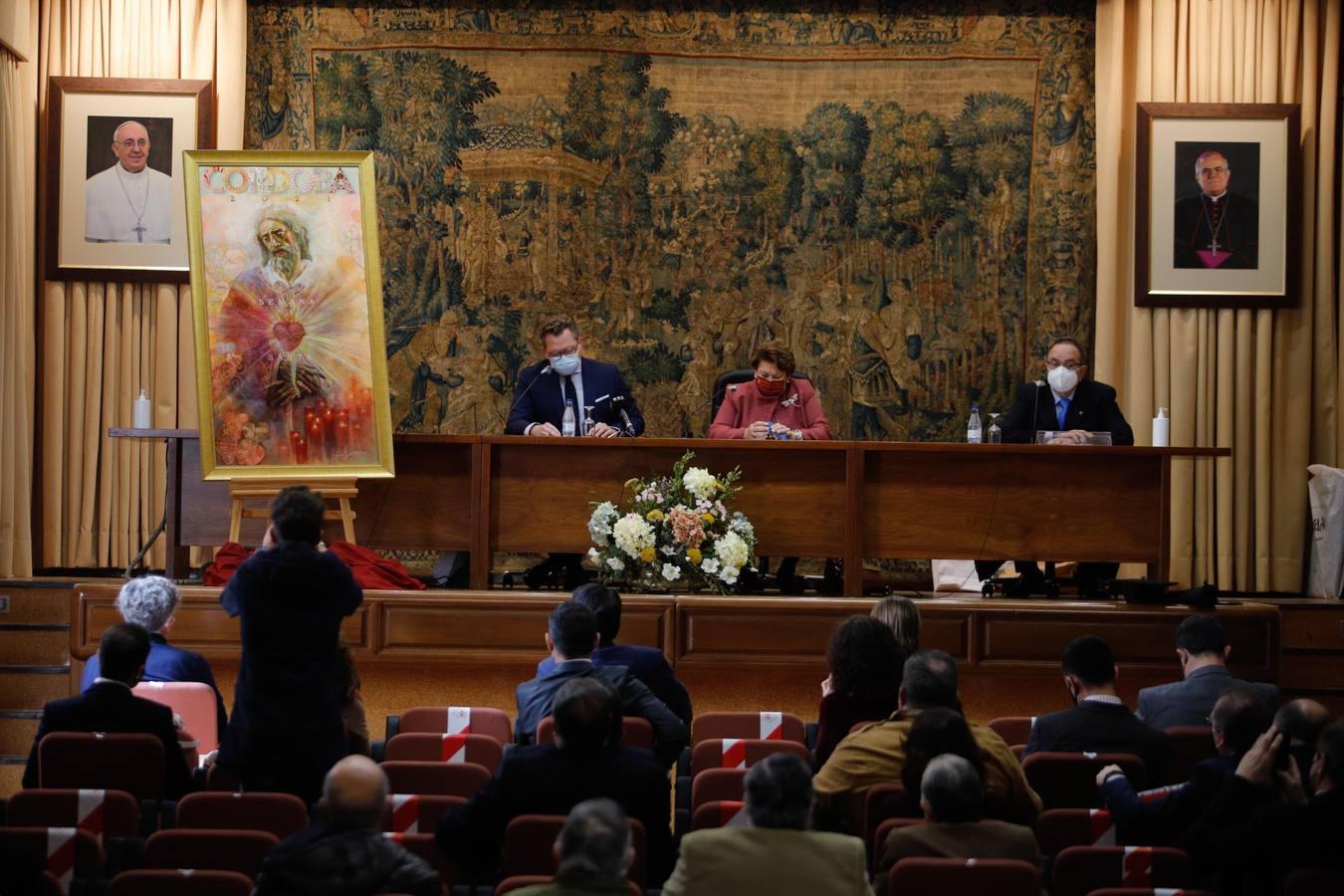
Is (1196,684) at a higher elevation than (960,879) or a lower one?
higher

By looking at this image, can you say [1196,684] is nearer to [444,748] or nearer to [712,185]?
[444,748]

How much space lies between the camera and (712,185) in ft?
33.3

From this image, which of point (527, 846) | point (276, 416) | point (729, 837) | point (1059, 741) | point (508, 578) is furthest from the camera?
point (508, 578)

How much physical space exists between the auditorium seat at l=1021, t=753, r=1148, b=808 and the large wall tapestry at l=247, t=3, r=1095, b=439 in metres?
6.02

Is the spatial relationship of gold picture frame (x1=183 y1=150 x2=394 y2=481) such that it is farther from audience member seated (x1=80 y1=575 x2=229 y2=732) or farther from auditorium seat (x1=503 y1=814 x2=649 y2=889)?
auditorium seat (x1=503 y1=814 x2=649 y2=889)

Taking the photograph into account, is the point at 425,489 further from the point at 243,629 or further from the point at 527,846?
the point at 527,846

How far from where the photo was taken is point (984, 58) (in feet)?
33.1

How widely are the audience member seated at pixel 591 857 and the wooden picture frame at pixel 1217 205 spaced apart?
24.2 ft

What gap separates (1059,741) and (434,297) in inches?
260

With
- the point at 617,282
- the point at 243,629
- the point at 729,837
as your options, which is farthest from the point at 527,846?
the point at 617,282

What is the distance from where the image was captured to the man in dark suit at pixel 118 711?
14.0 ft

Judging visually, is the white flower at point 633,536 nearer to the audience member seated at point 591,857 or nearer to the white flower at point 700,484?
the white flower at point 700,484

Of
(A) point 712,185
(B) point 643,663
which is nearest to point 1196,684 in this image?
(B) point 643,663

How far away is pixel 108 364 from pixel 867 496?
4863mm
